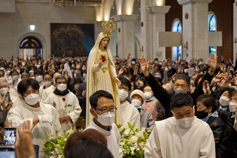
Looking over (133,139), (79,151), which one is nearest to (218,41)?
(133,139)

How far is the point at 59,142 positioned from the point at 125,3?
22245 mm

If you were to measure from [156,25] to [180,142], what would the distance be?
56.7 ft

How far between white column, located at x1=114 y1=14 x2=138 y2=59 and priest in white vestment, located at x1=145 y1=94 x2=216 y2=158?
22.3 meters

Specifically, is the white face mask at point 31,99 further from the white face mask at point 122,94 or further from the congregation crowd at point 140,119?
the white face mask at point 122,94

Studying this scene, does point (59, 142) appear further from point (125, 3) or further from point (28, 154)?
point (125, 3)

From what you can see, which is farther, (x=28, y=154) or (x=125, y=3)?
(x=125, y=3)

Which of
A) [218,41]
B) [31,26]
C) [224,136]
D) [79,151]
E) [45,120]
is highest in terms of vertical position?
[31,26]

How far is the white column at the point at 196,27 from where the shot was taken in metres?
16.3

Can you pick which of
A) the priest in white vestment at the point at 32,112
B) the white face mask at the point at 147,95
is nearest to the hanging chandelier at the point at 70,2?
the white face mask at the point at 147,95

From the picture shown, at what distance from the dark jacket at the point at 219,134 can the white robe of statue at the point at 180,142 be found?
1.10 m

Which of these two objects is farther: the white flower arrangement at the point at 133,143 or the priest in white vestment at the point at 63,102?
the priest in white vestment at the point at 63,102

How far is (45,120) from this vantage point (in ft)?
12.9

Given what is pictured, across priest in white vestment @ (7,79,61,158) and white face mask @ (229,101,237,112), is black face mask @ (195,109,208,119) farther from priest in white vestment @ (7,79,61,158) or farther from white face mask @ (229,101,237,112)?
priest in white vestment @ (7,79,61,158)

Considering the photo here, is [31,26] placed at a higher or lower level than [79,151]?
higher
